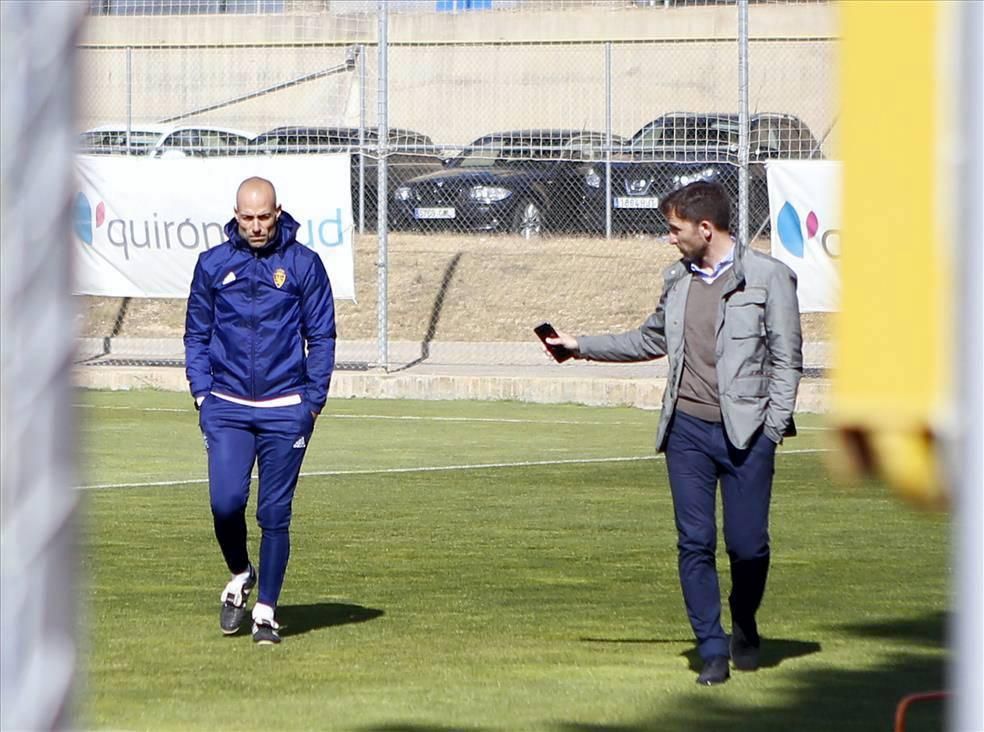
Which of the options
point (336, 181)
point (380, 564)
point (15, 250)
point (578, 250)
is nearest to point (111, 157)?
point (336, 181)

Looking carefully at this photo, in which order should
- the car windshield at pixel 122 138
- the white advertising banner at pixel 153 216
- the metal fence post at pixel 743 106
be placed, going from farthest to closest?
the car windshield at pixel 122 138
the white advertising banner at pixel 153 216
the metal fence post at pixel 743 106

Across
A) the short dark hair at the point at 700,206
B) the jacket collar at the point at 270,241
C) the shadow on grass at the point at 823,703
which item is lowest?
the shadow on grass at the point at 823,703

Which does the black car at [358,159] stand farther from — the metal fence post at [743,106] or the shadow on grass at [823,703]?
the shadow on grass at [823,703]

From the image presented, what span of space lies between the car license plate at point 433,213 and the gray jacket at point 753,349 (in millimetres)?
19738

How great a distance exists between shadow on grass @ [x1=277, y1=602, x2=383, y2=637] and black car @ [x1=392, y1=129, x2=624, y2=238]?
1709 centimetres

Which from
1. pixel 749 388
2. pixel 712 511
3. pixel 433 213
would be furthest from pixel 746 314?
pixel 433 213

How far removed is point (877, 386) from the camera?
1368mm

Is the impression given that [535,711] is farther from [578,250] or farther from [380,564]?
[578,250]

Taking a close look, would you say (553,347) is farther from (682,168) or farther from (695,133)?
(682,168)

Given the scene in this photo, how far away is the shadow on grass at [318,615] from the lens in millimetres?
8852

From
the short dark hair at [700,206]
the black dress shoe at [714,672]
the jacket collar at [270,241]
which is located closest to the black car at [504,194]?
the jacket collar at [270,241]

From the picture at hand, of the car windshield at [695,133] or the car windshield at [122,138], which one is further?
the car windshield at [122,138]

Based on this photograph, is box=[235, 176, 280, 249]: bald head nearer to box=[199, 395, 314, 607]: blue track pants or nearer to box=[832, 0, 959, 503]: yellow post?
box=[199, 395, 314, 607]: blue track pants

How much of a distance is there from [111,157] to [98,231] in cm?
80
